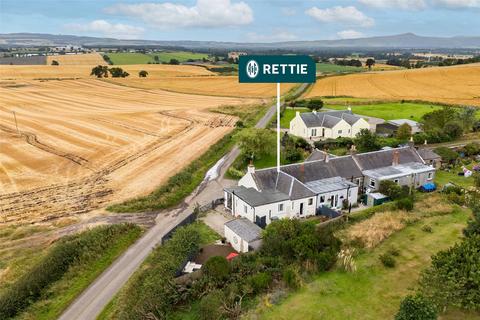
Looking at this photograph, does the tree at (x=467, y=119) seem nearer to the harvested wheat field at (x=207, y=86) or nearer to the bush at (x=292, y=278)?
the bush at (x=292, y=278)

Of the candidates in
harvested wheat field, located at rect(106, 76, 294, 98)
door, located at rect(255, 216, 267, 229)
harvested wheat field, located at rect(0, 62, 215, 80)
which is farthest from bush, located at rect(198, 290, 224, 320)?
harvested wheat field, located at rect(0, 62, 215, 80)

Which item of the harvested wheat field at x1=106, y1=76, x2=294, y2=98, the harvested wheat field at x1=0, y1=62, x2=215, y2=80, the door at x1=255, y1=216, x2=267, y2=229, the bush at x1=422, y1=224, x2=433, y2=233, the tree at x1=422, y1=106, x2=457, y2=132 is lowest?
the bush at x1=422, y1=224, x2=433, y2=233

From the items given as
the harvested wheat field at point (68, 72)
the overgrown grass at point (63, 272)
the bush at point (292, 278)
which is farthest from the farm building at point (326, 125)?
the harvested wheat field at point (68, 72)

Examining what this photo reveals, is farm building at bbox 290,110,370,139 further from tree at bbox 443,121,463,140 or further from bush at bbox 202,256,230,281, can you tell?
bush at bbox 202,256,230,281

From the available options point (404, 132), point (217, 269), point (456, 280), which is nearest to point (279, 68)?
point (217, 269)

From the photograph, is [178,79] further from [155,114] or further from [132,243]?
[132,243]

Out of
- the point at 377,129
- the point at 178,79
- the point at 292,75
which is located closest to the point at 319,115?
the point at 377,129
